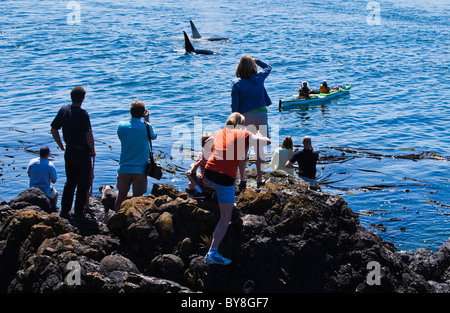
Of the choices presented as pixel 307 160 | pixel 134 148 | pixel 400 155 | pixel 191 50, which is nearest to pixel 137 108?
pixel 134 148

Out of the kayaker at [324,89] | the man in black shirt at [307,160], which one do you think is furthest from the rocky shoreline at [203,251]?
the kayaker at [324,89]

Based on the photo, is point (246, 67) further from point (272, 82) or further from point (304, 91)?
point (272, 82)

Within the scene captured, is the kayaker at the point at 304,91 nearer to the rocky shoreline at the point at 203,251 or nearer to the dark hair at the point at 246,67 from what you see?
the dark hair at the point at 246,67

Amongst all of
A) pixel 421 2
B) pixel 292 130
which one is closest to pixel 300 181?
pixel 292 130

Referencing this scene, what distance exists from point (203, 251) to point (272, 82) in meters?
24.4

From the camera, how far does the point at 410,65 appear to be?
114 feet

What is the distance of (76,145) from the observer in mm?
8531

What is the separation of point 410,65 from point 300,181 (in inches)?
1075

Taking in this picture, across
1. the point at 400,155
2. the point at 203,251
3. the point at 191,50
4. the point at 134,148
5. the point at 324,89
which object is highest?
the point at 134,148

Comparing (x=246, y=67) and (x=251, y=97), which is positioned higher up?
(x=246, y=67)

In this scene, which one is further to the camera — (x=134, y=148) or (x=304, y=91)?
(x=304, y=91)

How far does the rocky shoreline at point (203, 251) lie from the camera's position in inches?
271

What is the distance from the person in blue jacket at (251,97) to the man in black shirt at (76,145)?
8.28 feet
